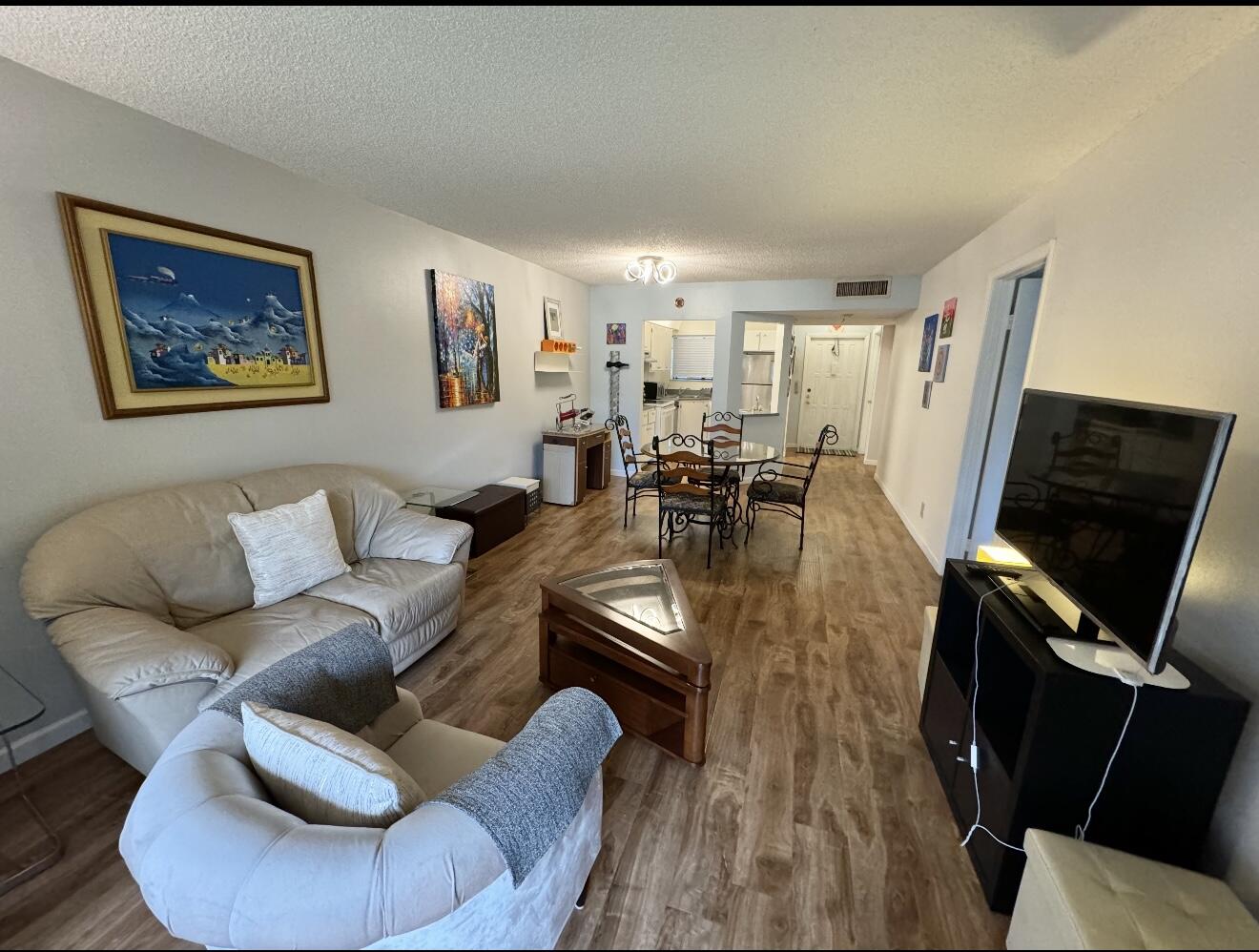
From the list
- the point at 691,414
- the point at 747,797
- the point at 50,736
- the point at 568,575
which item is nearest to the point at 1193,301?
the point at 747,797

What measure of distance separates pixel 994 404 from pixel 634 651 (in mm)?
2766

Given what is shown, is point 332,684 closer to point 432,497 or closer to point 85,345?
point 85,345

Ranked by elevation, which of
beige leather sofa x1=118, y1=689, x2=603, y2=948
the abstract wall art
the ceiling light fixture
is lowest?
beige leather sofa x1=118, y1=689, x2=603, y2=948

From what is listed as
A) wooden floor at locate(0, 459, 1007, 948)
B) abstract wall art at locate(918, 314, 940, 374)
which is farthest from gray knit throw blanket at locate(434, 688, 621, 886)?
abstract wall art at locate(918, 314, 940, 374)

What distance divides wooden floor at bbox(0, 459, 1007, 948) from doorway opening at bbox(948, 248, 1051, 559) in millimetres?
510

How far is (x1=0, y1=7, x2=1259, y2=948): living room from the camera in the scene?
32.6 inches

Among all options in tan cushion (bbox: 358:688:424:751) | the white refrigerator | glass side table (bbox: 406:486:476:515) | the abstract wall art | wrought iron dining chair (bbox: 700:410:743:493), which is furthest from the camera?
the white refrigerator

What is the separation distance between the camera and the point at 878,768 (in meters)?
1.70

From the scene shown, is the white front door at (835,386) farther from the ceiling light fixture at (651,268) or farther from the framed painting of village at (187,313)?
the framed painting of village at (187,313)

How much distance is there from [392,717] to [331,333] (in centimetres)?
226

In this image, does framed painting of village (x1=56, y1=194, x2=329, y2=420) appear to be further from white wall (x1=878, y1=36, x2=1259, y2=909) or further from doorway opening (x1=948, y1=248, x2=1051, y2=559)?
doorway opening (x1=948, y1=248, x2=1051, y2=559)

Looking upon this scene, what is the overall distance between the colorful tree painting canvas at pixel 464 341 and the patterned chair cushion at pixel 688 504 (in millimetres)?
1798

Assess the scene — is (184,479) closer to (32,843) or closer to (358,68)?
(32,843)

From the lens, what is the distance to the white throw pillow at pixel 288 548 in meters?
1.98
